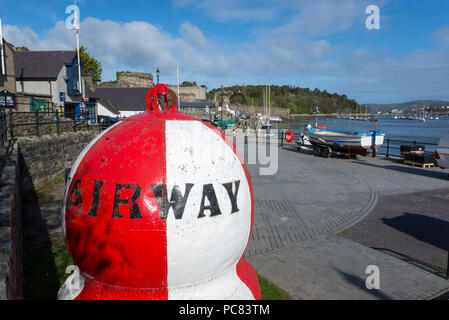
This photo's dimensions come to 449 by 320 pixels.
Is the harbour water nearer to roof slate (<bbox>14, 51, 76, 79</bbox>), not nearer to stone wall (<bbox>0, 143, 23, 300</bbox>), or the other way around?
stone wall (<bbox>0, 143, 23, 300</bbox>)

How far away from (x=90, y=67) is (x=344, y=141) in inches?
2157

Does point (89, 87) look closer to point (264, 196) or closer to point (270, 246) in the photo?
point (264, 196)

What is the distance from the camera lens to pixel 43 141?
37.4 feet

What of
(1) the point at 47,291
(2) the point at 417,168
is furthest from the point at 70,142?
(2) the point at 417,168

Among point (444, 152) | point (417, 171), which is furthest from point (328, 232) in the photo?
point (417, 171)

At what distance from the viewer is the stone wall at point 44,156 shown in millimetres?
10281

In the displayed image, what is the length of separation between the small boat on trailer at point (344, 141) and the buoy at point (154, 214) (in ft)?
61.1

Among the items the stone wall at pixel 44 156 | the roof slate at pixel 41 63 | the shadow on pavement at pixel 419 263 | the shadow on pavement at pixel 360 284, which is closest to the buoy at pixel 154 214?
the shadow on pavement at pixel 360 284

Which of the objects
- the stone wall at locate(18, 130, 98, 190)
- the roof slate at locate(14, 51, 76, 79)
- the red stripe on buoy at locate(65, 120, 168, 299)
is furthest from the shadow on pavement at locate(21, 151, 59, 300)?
the roof slate at locate(14, 51, 76, 79)

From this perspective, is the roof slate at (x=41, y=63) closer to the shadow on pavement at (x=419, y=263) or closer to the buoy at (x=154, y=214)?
the buoy at (x=154, y=214)

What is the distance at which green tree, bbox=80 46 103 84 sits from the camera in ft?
183
